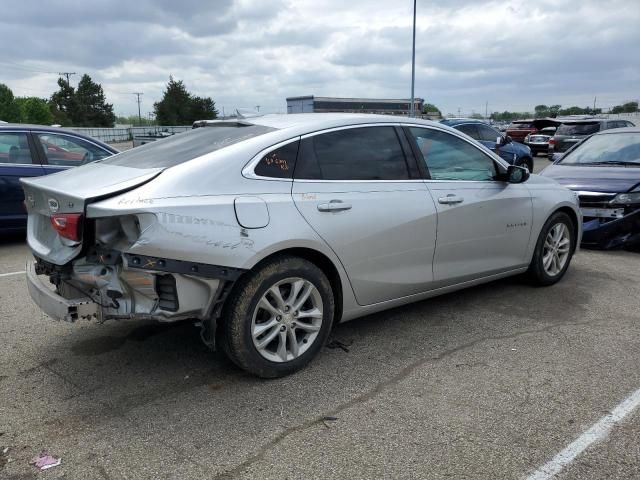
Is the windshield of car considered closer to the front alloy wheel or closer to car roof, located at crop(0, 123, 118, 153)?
the front alloy wheel

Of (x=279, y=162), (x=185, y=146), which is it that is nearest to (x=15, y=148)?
(x=185, y=146)

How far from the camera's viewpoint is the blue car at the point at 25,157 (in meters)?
7.31

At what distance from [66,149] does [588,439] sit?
7357 millimetres

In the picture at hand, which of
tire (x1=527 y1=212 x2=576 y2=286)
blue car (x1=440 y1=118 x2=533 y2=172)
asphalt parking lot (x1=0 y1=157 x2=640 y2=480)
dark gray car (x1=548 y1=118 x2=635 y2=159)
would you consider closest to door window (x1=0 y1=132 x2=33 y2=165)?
asphalt parking lot (x1=0 y1=157 x2=640 y2=480)

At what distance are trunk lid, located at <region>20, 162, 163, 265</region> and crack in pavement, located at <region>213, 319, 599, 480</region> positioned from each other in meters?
1.47

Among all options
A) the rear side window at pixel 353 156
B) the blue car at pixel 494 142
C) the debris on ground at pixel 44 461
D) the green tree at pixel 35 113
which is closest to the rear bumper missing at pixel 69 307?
the debris on ground at pixel 44 461

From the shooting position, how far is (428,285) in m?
4.33

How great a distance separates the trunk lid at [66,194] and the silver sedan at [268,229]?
0.01 metres

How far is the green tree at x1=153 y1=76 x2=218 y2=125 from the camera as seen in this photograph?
3314 inches

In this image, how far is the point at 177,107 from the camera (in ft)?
276

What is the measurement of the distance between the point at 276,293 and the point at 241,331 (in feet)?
1.02

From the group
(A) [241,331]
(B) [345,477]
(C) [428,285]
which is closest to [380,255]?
(C) [428,285]

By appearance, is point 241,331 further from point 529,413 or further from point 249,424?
point 529,413

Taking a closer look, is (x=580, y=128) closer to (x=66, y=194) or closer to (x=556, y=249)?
(x=556, y=249)
